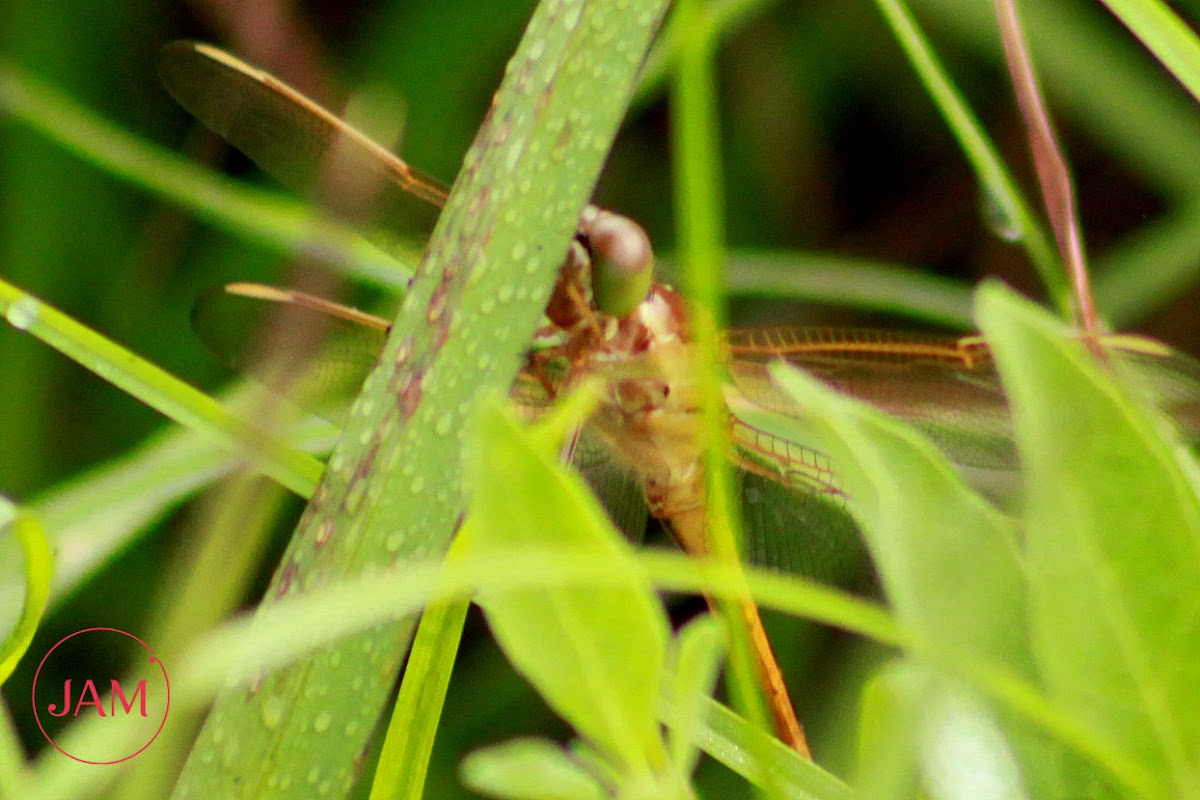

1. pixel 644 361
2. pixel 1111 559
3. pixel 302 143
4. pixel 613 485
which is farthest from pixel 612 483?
pixel 1111 559

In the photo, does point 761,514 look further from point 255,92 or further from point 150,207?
point 150,207

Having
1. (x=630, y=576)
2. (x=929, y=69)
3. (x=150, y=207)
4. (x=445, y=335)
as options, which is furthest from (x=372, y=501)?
(x=150, y=207)

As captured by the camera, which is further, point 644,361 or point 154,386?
point 644,361

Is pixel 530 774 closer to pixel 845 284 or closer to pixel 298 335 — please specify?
pixel 298 335

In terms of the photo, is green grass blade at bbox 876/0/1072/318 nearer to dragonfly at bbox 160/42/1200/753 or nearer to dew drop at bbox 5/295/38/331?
dragonfly at bbox 160/42/1200/753

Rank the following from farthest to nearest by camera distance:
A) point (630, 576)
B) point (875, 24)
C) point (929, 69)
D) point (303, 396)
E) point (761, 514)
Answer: point (875, 24), point (761, 514), point (303, 396), point (929, 69), point (630, 576)

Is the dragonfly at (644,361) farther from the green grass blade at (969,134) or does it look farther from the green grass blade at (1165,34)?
the green grass blade at (1165,34)
